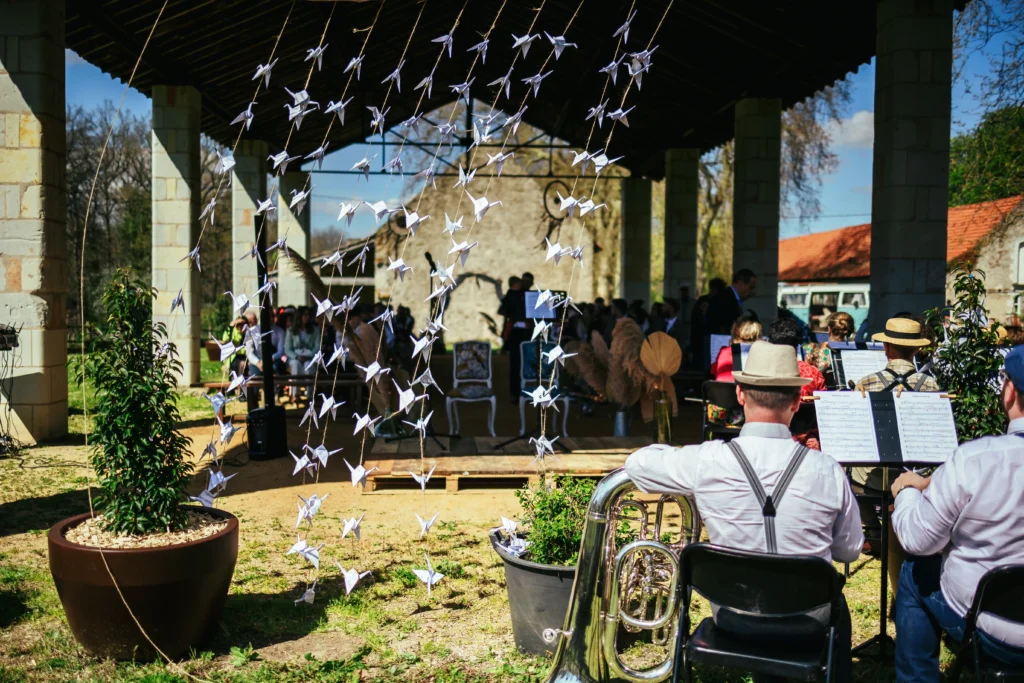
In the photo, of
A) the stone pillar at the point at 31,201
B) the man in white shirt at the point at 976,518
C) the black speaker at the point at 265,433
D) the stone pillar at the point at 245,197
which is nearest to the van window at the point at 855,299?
the stone pillar at the point at 245,197

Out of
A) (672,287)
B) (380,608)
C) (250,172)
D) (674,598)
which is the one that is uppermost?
(250,172)

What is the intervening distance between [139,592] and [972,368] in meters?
3.68

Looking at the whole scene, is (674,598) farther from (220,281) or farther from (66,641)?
(220,281)

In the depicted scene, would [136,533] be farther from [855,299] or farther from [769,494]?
[855,299]

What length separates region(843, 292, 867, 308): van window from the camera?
81.5 feet

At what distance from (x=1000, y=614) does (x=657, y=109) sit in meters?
13.5

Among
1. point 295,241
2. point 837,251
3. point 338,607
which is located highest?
point 837,251

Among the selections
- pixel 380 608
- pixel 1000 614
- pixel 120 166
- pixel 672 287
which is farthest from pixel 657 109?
pixel 120 166

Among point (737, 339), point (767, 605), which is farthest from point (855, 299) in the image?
point (767, 605)

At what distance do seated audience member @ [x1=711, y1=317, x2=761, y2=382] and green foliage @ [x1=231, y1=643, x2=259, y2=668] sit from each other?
385 centimetres

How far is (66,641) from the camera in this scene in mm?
3588

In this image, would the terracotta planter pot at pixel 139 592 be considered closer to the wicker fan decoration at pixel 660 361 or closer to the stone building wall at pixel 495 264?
the wicker fan decoration at pixel 660 361

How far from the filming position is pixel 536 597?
339 centimetres

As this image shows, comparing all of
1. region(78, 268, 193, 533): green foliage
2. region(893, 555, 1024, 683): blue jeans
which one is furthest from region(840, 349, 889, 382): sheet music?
region(78, 268, 193, 533): green foliage
